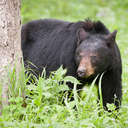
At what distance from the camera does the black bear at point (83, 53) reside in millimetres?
4945

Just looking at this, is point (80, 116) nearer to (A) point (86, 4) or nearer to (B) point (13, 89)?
(B) point (13, 89)

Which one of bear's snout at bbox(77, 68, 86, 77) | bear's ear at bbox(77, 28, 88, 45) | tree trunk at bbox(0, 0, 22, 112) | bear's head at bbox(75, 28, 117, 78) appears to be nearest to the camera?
tree trunk at bbox(0, 0, 22, 112)

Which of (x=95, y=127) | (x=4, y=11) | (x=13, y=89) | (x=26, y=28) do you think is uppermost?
(x=4, y=11)

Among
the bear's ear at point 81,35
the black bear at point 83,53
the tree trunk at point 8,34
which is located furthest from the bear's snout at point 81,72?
the tree trunk at point 8,34

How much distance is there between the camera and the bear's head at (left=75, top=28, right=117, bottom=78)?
4.86 meters

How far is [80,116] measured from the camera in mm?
3740

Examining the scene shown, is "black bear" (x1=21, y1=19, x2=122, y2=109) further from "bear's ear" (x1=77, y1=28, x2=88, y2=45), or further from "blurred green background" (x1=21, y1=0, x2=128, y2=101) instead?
"blurred green background" (x1=21, y1=0, x2=128, y2=101)

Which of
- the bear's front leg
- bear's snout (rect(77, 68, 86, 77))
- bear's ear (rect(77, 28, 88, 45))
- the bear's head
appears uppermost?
bear's ear (rect(77, 28, 88, 45))

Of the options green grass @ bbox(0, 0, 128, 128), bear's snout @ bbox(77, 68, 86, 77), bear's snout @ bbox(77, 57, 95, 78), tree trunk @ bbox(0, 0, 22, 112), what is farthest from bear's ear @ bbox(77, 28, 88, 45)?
tree trunk @ bbox(0, 0, 22, 112)

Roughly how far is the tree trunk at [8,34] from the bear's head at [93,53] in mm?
1078

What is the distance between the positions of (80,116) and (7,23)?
1430 mm

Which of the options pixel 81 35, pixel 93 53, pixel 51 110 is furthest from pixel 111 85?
pixel 51 110

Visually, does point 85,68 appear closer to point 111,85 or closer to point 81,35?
point 81,35

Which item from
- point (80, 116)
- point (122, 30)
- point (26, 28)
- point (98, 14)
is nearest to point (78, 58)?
point (80, 116)
